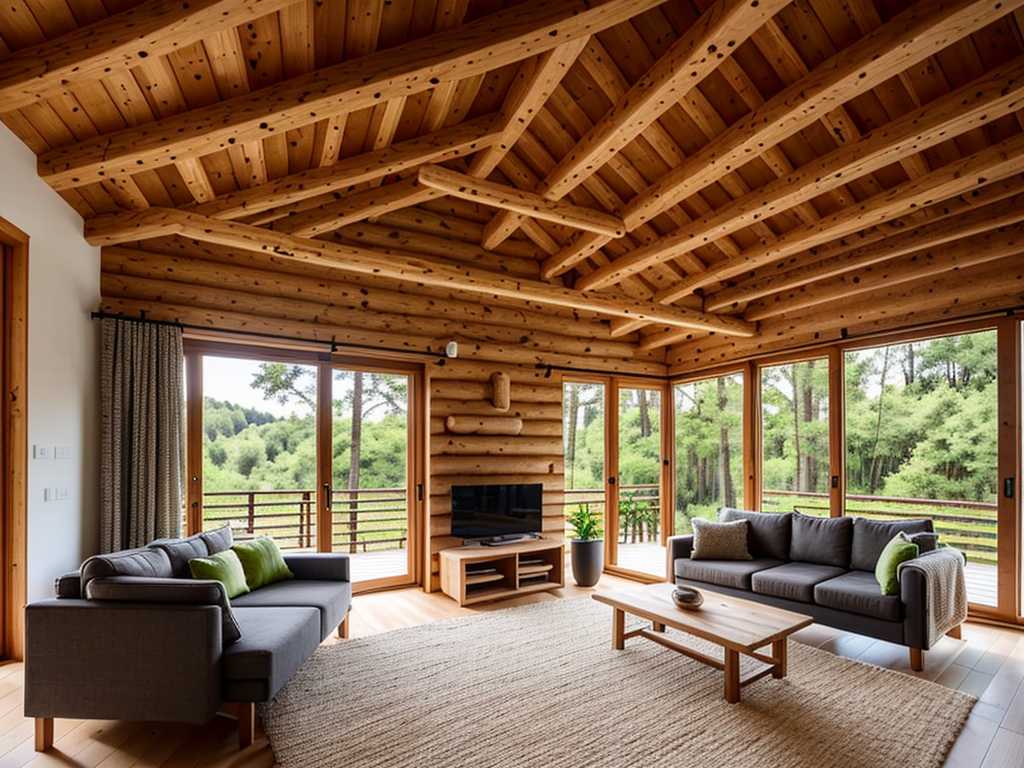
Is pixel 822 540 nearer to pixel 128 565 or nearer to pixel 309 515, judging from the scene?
pixel 309 515

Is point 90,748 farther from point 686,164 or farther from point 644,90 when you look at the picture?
point 686,164

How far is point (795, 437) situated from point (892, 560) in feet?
7.39

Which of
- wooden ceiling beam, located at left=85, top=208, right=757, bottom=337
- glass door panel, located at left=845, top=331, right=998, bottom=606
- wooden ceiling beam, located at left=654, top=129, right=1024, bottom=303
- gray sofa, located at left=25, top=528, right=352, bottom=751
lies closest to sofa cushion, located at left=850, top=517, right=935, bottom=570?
glass door panel, located at left=845, top=331, right=998, bottom=606

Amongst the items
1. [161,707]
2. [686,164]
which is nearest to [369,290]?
[686,164]

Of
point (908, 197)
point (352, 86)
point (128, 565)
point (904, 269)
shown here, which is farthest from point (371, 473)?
point (904, 269)

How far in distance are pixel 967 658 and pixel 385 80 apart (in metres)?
5.09

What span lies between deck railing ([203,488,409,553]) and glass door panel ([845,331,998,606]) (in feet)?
14.6

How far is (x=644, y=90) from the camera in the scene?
2.97 meters

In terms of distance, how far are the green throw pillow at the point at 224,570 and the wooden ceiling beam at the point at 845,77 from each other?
3841 mm

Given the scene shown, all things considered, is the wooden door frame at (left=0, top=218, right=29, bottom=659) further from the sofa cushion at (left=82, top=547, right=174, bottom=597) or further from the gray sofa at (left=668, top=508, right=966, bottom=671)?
the gray sofa at (left=668, top=508, right=966, bottom=671)

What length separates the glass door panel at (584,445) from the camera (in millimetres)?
6535

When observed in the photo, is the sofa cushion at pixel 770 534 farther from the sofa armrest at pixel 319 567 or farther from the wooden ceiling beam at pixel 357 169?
the wooden ceiling beam at pixel 357 169

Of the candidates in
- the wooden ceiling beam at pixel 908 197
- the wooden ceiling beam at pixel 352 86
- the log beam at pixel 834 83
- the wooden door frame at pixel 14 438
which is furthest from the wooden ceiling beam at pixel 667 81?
the wooden door frame at pixel 14 438

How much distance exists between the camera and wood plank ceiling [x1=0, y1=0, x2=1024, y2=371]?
8.46 feet
